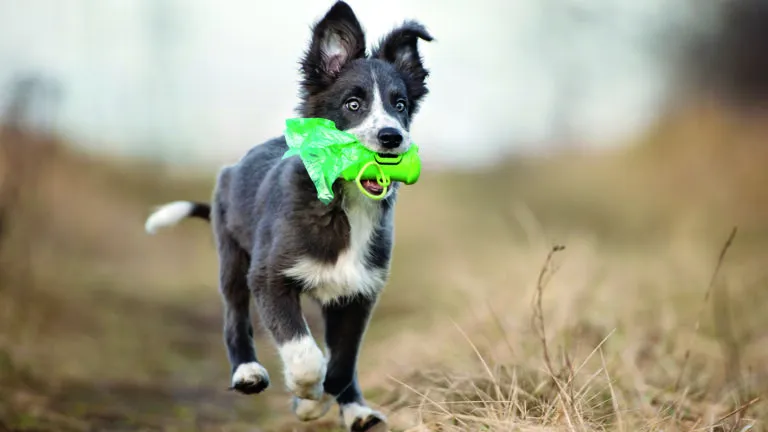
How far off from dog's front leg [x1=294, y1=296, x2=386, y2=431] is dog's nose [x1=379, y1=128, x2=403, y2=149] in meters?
1.06

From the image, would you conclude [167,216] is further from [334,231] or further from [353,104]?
[353,104]

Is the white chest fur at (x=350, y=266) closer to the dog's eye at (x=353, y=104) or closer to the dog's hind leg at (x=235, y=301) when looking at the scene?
the dog's eye at (x=353, y=104)

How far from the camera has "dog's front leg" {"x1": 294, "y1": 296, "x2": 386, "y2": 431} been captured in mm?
4633

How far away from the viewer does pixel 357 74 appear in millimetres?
4250

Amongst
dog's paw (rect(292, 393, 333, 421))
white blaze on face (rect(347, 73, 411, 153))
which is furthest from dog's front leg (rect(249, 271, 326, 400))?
white blaze on face (rect(347, 73, 411, 153))

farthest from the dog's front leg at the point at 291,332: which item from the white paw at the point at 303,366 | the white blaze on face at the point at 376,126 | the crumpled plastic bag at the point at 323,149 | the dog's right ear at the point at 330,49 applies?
the dog's right ear at the point at 330,49

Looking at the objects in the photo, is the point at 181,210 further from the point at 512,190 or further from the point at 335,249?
the point at 512,190

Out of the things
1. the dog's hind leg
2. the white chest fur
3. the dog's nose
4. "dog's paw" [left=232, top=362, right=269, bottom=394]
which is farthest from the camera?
the dog's hind leg

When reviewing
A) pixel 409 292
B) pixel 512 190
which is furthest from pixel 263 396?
pixel 512 190

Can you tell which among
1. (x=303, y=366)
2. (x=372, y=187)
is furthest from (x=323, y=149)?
(x=303, y=366)

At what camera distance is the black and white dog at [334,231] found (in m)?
4.18

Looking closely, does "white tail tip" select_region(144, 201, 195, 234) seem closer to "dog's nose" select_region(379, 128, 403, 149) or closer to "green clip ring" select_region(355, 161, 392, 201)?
"green clip ring" select_region(355, 161, 392, 201)

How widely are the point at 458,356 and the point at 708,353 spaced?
2059 millimetres

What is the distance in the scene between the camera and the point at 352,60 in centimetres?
438
